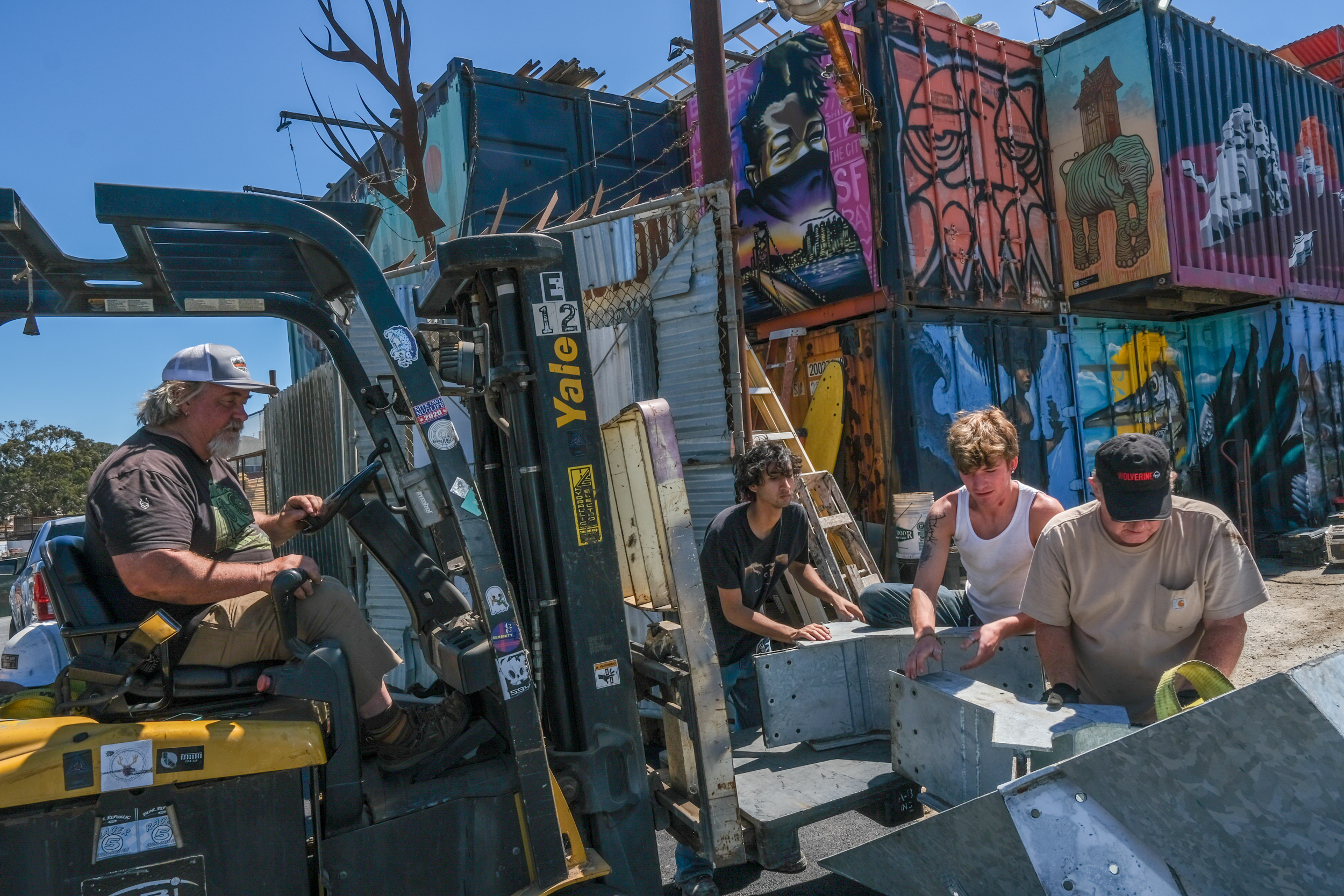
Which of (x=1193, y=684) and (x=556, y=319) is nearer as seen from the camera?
(x=1193, y=684)

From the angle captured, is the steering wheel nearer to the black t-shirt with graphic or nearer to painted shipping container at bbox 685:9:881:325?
the black t-shirt with graphic

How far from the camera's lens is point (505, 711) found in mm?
2607

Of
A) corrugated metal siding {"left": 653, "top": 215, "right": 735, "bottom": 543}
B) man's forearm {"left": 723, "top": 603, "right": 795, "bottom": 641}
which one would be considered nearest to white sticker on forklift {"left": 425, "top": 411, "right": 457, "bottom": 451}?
man's forearm {"left": 723, "top": 603, "right": 795, "bottom": 641}

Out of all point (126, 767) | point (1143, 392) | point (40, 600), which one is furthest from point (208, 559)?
point (1143, 392)

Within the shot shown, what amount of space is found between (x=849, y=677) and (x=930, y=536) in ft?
2.66

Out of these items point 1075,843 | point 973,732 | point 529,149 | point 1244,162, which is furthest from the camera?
point 529,149

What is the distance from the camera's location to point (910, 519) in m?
8.23

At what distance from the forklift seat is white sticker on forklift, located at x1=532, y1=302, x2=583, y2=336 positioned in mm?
1369

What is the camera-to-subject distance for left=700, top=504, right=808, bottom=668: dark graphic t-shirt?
4.11 metres

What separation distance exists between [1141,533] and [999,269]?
24.8 ft

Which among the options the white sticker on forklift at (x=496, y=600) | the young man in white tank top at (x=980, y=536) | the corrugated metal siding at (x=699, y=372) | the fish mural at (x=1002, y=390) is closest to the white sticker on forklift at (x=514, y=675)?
the white sticker on forklift at (x=496, y=600)

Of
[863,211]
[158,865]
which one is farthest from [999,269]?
[158,865]

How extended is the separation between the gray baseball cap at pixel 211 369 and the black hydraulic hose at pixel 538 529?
2.52ft

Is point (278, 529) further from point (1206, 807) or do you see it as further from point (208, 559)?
point (1206, 807)
